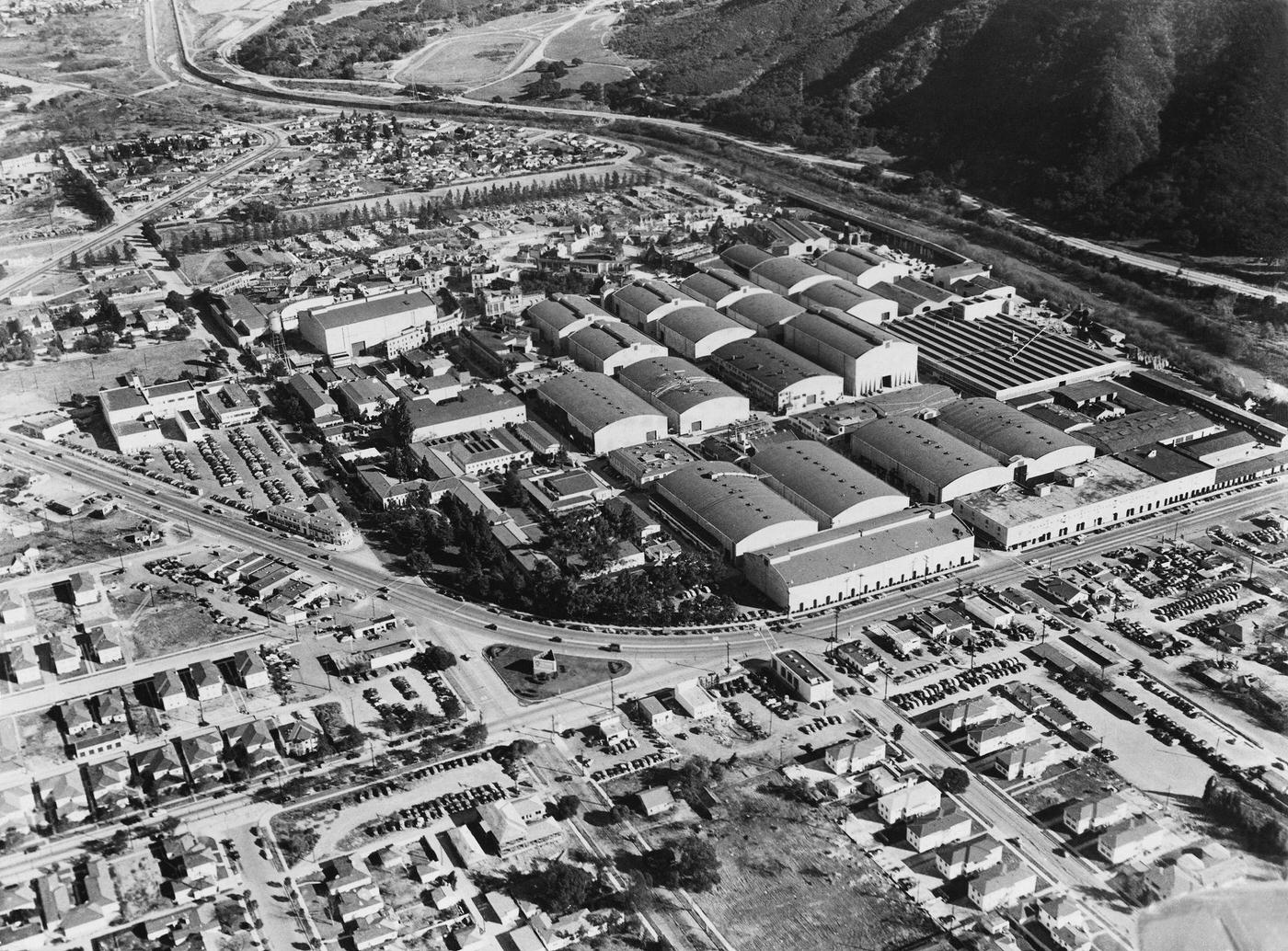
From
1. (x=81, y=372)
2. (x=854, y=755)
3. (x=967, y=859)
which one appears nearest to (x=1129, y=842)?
(x=967, y=859)

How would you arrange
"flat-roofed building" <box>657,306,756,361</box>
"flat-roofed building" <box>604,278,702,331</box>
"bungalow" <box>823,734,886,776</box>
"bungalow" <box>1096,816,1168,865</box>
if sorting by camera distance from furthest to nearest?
"flat-roofed building" <box>604,278,702,331</box>, "flat-roofed building" <box>657,306,756,361</box>, "bungalow" <box>823,734,886,776</box>, "bungalow" <box>1096,816,1168,865</box>

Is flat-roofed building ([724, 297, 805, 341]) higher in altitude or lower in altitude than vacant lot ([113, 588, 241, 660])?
higher

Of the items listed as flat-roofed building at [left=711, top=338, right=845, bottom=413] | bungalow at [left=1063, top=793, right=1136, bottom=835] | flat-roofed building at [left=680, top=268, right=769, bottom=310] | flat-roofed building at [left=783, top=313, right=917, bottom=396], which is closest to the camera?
bungalow at [left=1063, top=793, right=1136, bottom=835]

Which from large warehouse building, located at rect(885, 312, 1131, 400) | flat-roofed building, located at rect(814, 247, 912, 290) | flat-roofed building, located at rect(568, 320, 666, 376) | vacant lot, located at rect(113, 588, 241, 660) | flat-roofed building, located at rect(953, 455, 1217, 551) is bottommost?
vacant lot, located at rect(113, 588, 241, 660)

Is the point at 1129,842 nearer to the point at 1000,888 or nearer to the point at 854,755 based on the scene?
the point at 1000,888

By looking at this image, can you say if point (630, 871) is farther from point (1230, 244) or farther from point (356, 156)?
point (356, 156)

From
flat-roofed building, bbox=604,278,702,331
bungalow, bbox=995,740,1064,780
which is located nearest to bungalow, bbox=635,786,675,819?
bungalow, bbox=995,740,1064,780

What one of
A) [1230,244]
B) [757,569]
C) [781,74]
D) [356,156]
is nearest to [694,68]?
[781,74]

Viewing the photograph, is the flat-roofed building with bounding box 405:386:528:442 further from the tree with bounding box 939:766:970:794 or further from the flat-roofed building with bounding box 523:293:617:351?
the tree with bounding box 939:766:970:794
